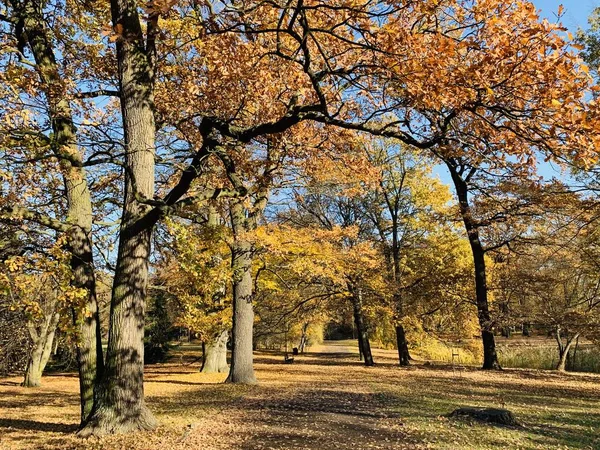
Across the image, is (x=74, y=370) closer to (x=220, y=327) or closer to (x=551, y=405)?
(x=220, y=327)

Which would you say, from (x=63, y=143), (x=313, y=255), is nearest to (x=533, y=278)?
(x=313, y=255)

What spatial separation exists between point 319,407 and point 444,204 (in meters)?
18.0

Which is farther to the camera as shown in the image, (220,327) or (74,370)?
(74,370)

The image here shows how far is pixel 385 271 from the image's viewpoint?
23.9 meters

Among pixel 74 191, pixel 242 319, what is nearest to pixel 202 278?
pixel 74 191

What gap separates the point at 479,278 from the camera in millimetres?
20844

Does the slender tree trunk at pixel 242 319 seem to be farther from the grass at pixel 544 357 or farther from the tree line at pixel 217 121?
the grass at pixel 544 357

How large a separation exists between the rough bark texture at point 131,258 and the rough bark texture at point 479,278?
13980 mm

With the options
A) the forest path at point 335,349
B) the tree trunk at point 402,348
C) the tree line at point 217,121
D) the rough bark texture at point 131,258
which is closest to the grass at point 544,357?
the tree trunk at point 402,348

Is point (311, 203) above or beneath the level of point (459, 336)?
above

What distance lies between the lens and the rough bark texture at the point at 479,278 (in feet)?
64.1

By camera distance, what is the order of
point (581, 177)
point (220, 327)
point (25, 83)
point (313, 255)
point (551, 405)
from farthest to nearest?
point (220, 327) → point (313, 255) → point (581, 177) → point (551, 405) → point (25, 83)

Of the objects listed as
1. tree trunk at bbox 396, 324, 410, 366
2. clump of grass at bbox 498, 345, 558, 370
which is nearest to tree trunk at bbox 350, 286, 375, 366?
tree trunk at bbox 396, 324, 410, 366

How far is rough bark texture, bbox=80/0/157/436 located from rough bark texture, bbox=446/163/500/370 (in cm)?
1398
